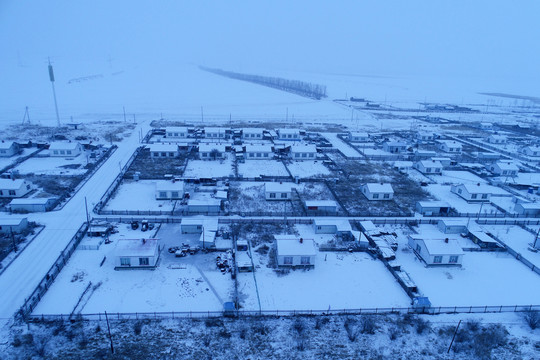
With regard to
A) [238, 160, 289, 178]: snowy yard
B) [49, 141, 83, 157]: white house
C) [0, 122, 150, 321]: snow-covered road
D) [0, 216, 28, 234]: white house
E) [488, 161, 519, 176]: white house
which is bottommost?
[0, 122, 150, 321]: snow-covered road

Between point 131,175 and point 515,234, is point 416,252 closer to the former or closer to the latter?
point 515,234

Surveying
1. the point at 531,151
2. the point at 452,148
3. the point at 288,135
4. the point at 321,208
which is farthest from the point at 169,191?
the point at 531,151

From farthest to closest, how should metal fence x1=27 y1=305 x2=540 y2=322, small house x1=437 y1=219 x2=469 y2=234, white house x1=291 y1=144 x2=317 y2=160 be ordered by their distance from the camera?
1. white house x1=291 y1=144 x2=317 y2=160
2. small house x1=437 y1=219 x2=469 y2=234
3. metal fence x1=27 y1=305 x2=540 y2=322

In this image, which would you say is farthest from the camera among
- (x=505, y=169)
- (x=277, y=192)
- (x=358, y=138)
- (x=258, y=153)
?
(x=358, y=138)

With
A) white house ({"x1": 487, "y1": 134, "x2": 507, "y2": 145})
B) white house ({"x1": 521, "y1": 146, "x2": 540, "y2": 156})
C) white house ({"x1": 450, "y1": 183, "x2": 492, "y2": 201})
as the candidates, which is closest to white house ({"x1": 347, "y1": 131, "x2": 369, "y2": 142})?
white house ({"x1": 487, "y1": 134, "x2": 507, "y2": 145})

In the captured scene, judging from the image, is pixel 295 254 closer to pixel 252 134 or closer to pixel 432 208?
pixel 432 208

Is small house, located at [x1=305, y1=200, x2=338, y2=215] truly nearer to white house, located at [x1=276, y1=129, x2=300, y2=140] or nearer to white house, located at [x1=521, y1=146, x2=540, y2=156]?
white house, located at [x1=276, y1=129, x2=300, y2=140]
